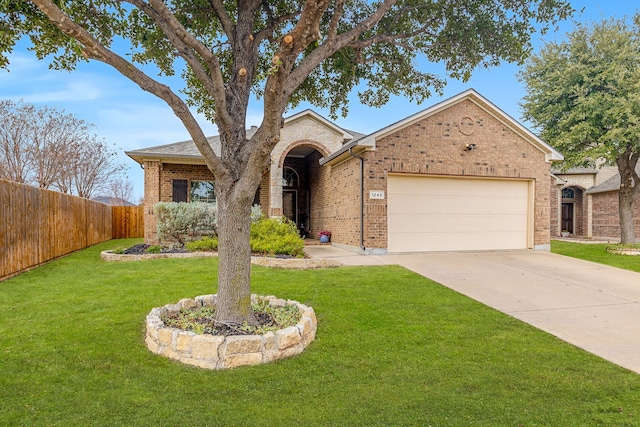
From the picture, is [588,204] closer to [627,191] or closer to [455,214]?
[627,191]

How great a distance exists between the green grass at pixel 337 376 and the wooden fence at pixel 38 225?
270 cm

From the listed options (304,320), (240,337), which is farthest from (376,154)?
(240,337)

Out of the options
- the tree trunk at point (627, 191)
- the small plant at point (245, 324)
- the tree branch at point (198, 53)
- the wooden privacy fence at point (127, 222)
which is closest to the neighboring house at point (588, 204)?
the tree trunk at point (627, 191)

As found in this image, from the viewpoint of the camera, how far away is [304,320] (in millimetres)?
4035

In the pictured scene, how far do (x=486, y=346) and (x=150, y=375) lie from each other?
3.38 meters

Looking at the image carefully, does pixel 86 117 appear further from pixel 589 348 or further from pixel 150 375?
pixel 589 348

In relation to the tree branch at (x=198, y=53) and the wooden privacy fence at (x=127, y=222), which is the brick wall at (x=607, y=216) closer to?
the tree branch at (x=198, y=53)

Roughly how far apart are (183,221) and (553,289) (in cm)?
962

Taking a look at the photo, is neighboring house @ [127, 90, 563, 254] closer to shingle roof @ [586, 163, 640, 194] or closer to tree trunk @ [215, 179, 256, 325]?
tree trunk @ [215, 179, 256, 325]

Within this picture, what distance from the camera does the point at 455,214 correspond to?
11.3 m

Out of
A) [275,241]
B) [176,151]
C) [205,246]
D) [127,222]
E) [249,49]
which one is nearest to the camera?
[249,49]

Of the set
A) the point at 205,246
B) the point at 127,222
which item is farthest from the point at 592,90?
the point at 127,222

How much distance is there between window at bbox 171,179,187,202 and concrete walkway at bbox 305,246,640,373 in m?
6.48

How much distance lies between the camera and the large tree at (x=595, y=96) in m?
12.0
